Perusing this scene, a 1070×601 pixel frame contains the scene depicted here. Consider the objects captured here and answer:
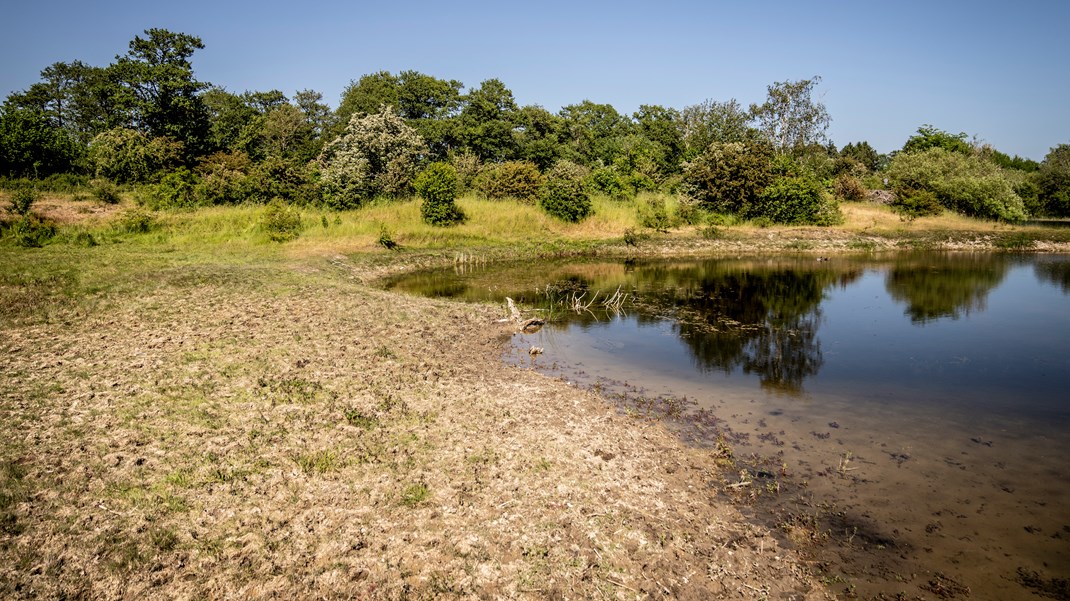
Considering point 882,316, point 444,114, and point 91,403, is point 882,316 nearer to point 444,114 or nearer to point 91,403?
point 91,403

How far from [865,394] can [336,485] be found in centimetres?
921

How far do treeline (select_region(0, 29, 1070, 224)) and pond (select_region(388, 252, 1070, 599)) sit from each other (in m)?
15.3

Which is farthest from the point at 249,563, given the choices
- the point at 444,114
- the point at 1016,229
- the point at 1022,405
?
the point at 444,114

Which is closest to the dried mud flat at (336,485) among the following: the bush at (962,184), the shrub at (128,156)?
the shrub at (128,156)

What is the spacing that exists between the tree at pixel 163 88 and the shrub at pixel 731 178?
37.9m

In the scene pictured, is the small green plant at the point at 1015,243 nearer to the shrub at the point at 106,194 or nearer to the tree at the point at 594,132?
the tree at the point at 594,132

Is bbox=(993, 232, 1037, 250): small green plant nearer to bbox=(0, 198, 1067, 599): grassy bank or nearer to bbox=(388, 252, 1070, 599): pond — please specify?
bbox=(388, 252, 1070, 599): pond

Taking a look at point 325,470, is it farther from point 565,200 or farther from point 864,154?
point 864,154

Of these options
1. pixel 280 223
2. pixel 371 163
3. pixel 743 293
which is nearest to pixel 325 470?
pixel 743 293

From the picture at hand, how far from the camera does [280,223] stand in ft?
90.4

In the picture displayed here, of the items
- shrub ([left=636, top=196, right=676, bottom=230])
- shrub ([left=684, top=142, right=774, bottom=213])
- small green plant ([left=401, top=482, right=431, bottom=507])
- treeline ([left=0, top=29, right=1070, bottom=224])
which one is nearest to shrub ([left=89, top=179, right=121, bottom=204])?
treeline ([left=0, top=29, right=1070, bottom=224])

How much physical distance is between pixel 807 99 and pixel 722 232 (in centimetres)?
3245

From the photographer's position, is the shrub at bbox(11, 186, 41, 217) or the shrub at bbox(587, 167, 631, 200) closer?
the shrub at bbox(11, 186, 41, 217)

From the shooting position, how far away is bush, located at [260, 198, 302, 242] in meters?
26.9
